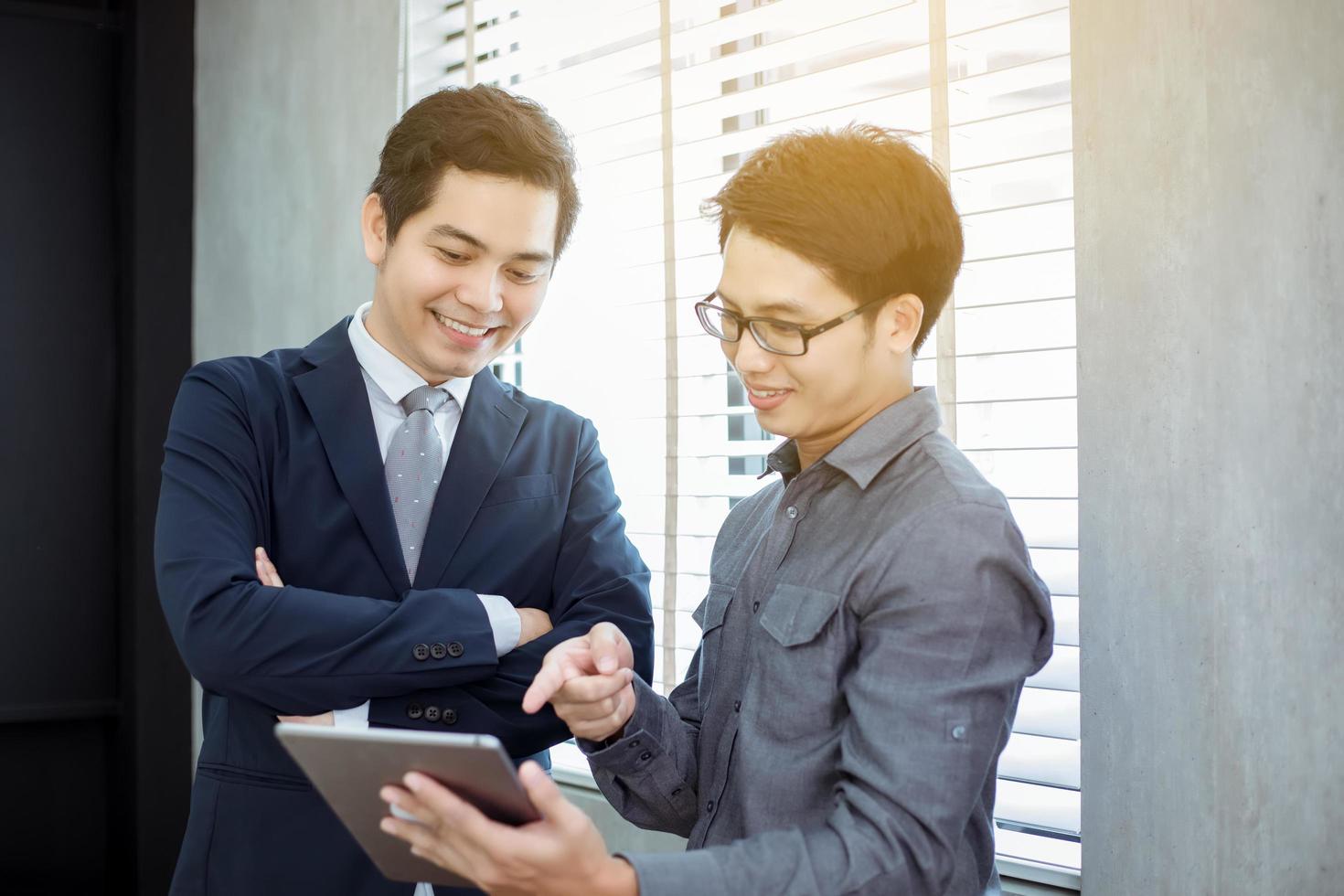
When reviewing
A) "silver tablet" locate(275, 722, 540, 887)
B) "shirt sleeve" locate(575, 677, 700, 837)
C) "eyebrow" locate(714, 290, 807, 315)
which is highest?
"eyebrow" locate(714, 290, 807, 315)

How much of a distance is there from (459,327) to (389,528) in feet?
1.12

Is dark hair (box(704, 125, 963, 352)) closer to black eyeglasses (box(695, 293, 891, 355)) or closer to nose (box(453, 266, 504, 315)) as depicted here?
black eyeglasses (box(695, 293, 891, 355))

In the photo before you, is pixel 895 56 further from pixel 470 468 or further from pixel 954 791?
pixel 954 791

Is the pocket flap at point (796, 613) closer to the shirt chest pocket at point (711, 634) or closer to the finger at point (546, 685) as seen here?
the shirt chest pocket at point (711, 634)

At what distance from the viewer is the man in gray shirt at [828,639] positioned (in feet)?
3.97

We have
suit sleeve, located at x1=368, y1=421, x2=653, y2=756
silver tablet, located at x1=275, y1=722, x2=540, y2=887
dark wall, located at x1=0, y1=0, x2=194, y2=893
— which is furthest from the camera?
dark wall, located at x1=0, y1=0, x2=194, y2=893

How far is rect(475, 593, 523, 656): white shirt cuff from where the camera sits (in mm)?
1753

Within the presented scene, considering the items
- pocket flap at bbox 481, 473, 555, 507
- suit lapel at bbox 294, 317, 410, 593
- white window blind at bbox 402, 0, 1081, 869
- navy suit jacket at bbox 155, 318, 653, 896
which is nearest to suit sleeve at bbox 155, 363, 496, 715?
navy suit jacket at bbox 155, 318, 653, 896

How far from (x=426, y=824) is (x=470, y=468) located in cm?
80

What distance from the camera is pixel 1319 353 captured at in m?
1.56

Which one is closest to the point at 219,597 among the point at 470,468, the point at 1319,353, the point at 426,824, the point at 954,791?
the point at 470,468

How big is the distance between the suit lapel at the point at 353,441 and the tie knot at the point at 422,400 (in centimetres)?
7

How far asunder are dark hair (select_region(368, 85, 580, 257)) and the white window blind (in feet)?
1.98

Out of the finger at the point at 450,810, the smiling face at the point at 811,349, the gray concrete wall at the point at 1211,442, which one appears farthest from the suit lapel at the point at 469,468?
the gray concrete wall at the point at 1211,442
